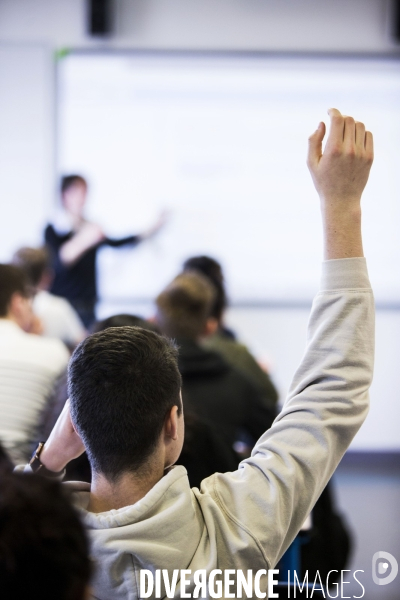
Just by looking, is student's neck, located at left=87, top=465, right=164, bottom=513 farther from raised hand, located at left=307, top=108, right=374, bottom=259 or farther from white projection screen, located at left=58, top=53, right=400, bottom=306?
white projection screen, located at left=58, top=53, right=400, bottom=306

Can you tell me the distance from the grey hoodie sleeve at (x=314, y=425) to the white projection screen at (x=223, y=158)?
3.31 m

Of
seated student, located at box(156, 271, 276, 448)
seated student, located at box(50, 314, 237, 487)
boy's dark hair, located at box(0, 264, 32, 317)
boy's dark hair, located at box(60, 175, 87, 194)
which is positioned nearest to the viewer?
seated student, located at box(50, 314, 237, 487)

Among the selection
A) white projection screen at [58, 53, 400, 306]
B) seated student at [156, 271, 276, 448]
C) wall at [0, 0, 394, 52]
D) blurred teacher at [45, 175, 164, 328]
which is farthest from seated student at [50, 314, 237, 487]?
wall at [0, 0, 394, 52]

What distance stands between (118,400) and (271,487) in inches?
9.5

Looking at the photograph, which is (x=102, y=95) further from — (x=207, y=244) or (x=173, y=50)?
(x=207, y=244)

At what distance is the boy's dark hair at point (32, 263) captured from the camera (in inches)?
122

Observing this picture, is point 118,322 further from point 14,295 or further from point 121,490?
point 121,490

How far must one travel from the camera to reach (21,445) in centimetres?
171

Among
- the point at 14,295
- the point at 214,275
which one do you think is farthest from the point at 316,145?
the point at 214,275

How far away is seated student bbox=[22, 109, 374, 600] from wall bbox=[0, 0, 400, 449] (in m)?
3.44

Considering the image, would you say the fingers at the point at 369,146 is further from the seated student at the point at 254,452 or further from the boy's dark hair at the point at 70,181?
the boy's dark hair at the point at 70,181

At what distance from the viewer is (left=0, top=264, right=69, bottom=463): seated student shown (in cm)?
171

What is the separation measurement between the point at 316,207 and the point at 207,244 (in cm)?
76

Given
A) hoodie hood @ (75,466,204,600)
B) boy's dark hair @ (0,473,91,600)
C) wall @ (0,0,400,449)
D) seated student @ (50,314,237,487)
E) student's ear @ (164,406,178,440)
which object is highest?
wall @ (0,0,400,449)
